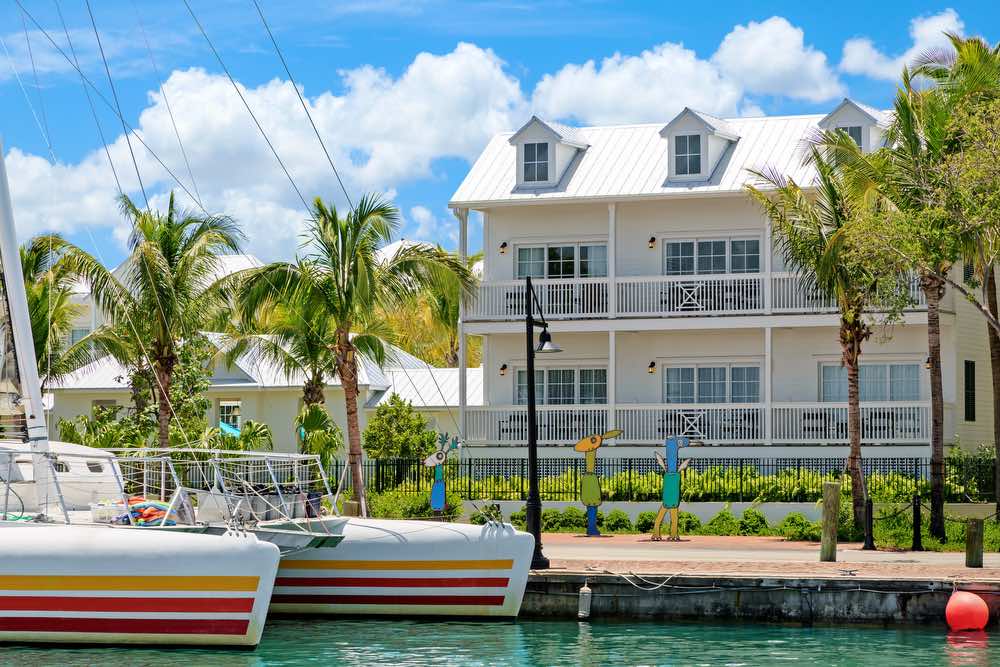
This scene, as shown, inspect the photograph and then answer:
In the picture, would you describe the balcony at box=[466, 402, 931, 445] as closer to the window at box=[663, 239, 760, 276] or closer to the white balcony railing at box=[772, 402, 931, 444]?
the white balcony railing at box=[772, 402, 931, 444]

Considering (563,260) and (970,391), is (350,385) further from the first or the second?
(970,391)

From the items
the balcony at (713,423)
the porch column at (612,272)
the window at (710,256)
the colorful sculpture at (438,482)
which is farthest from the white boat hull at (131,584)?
the window at (710,256)

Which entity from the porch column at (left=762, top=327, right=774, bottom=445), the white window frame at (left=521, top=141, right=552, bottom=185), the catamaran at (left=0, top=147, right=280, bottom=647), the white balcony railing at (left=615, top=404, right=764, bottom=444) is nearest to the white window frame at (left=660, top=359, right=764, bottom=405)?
the white balcony railing at (left=615, top=404, right=764, bottom=444)

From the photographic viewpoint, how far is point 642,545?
2734 centimetres

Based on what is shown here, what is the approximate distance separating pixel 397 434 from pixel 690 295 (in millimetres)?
9662

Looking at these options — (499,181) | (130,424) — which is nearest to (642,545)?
(499,181)

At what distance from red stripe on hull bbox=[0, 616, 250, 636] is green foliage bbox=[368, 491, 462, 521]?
13257 mm

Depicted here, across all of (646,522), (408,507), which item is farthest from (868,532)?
(408,507)

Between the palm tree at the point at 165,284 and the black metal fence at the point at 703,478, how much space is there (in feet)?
16.8

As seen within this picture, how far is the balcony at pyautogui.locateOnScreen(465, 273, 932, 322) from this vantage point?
33.7m

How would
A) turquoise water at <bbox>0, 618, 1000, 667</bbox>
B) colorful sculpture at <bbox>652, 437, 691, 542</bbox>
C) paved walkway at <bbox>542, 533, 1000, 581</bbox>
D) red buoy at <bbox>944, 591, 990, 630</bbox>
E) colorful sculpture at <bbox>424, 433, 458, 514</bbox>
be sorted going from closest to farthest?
turquoise water at <bbox>0, 618, 1000, 667</bbox>
red buoy at <bbox>944, 591, 990, 630</bbox>
paved walkway at <bbox>542, 533, 1000, 581</bbox>
colorful sculpture at <bbox>652, 437, 691, 542</bbox>
colorful sculpture at <bbox>424, 433, 458, 514</bbox>

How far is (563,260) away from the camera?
121 feet

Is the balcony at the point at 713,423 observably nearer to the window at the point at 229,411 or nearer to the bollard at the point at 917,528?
the bollard at the point at 917,528

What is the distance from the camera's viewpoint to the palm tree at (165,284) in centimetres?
3067
